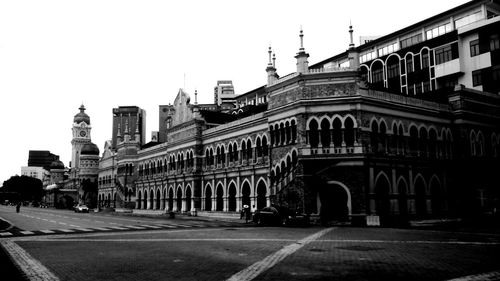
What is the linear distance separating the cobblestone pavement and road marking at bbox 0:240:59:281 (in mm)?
40

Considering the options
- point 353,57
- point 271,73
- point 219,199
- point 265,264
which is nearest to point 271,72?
point 271,73

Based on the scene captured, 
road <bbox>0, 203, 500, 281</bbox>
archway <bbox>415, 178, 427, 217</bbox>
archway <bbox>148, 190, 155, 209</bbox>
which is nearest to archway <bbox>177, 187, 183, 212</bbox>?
archway <bbox>148, 190, 155, 209</bbox>

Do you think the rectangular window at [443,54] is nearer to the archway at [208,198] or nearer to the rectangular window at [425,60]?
the rectangular window at [425,60]

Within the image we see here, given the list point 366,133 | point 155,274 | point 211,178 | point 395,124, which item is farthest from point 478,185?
point 155,274

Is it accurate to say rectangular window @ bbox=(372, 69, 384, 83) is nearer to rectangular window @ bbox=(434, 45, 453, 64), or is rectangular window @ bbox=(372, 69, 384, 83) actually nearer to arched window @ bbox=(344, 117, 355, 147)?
rectangular window @ bbox=(434, 45, 453, 64)

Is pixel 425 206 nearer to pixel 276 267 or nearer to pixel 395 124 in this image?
pixel 395 124

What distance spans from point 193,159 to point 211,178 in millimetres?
4028

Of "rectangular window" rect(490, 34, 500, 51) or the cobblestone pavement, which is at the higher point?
"rectangular window" rect(490, 34, 500, 51)

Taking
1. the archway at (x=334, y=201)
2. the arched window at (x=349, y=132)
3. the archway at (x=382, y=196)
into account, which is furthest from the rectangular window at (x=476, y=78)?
the archway at (x=334, y=201)

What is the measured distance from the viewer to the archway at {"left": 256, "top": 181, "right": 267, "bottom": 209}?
42206 millimetres

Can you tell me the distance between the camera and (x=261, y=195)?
42562 millimetres

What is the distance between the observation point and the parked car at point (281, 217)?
102ft

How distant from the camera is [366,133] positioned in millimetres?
34812

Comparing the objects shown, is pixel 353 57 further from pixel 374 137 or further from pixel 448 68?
pixel 448 68
